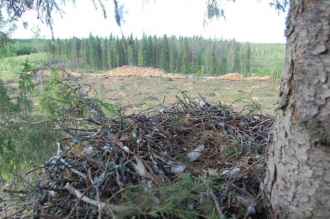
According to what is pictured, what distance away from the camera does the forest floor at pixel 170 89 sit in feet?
27.5

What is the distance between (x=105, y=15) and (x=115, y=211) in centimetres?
186

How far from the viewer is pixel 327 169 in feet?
3.86

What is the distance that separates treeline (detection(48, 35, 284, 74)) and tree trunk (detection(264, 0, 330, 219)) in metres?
14.4

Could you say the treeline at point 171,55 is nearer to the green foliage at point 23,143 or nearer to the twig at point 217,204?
the green foliage at point 23,143

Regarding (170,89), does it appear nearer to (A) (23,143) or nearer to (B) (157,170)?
(A) (23,143)

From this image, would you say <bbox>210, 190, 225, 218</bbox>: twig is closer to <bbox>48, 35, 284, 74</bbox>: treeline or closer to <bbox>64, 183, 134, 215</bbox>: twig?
<bbox>64, 183, 134, 215</bbox>: twig

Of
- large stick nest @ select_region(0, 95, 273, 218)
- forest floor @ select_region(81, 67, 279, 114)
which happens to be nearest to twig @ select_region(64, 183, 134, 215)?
large stick nest @ select_region(0, 95, 273, 218)

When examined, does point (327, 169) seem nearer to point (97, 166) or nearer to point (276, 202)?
point (276, 202)

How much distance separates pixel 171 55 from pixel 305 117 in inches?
612

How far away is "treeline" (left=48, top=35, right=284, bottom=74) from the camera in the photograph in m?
16.0

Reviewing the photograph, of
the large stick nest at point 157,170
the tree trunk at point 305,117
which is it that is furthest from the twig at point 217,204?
the tree trunk at point 305,117

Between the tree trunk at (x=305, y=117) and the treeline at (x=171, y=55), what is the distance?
47.2ft

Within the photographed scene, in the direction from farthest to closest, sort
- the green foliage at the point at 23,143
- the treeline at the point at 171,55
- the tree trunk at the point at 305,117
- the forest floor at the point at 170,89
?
the treeline at the point at 171,55 < the forest floor at the point at 170,89 < the green foliage at the point at 23,143 < the tree trunk at the point at 305,117

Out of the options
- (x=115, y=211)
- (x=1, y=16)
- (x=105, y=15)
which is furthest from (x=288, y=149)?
(x=1, y=16)
